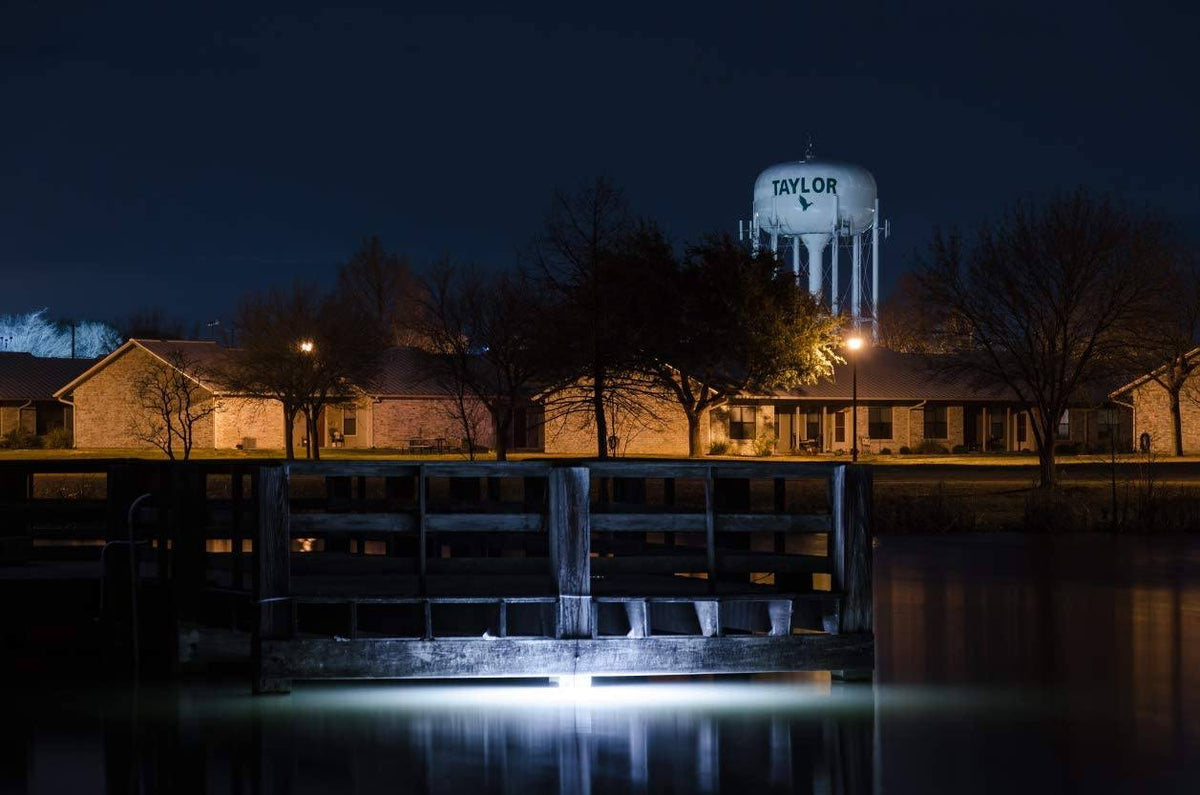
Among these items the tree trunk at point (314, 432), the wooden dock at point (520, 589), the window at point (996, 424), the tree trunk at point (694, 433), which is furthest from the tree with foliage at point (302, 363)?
the wooden dock at point (520, 589)

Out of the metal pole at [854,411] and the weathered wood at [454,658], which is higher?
the metal pole at [854,411]

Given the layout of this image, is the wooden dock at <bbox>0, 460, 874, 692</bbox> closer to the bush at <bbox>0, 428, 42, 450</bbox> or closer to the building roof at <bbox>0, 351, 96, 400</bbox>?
the bush at <bbox>0, 428, 42, 450</bbox>

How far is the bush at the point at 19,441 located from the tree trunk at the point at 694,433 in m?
32.2

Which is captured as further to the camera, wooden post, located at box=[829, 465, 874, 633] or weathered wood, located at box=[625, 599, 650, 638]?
wooden post, located at box=[829, 465, 874, 633]

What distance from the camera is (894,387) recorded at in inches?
3167

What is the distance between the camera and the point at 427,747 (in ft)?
38.6

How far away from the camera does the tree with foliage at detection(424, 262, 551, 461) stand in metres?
58.5

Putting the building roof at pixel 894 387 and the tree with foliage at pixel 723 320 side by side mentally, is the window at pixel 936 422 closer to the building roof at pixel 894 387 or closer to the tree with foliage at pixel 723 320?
the building roof at pixel 894 387

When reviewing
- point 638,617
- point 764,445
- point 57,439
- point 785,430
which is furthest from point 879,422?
point 638,617

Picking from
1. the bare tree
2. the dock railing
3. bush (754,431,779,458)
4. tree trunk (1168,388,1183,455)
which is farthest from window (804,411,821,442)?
the dock railing

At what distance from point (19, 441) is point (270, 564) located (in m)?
73.3

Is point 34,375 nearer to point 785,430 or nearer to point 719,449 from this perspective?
point 719,449

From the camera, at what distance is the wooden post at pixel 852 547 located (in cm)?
1452

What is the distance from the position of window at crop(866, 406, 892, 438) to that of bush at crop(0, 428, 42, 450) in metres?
38.3
